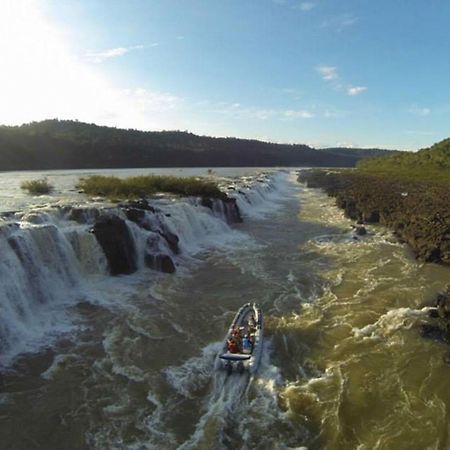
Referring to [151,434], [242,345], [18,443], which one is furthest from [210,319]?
[18,443]

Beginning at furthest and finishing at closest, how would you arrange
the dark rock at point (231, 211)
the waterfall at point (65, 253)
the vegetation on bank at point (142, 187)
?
1. the dark rock at point (231, 211)
2. the vegetation on bank at point (142, 187)
3. the waterfall at point (65, 253)

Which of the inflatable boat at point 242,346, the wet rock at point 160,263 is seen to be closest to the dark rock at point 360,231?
the wet rock at point 160,263

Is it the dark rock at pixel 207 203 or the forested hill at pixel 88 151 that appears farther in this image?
the forested hill at pixel 88 151

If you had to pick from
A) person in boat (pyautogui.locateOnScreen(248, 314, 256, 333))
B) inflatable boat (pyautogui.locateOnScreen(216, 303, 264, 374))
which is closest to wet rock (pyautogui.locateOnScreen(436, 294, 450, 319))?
inflatable boat (pyautogui.locateOnScreen(216, 303, 264, 374))

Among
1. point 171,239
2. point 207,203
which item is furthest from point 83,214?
point 207,203

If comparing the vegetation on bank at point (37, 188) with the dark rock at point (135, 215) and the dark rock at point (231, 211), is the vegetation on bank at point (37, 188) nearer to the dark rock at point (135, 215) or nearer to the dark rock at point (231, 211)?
the dark rock at point (135, 215)

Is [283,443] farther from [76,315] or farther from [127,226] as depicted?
[127,226]
